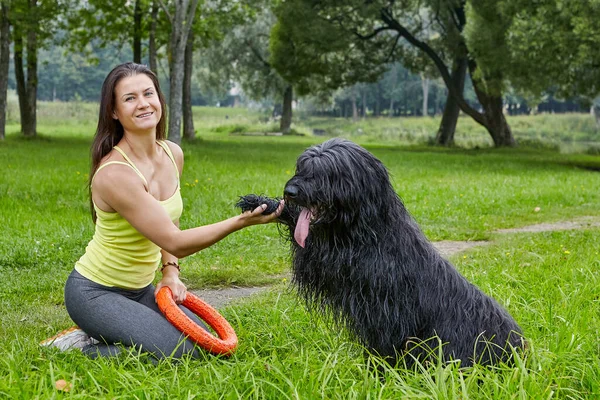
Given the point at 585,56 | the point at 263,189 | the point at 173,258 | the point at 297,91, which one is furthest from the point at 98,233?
the point at 297,91

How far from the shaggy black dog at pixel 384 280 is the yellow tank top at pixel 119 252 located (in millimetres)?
909

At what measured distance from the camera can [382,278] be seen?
345 cm

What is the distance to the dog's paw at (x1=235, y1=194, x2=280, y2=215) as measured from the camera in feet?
11.7

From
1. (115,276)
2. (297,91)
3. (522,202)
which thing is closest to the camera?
(115,276)

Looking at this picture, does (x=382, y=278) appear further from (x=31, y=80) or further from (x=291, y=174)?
(x=31, y=80)

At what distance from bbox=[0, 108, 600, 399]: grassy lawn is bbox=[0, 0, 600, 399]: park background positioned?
19mm

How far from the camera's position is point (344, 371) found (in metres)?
3.60

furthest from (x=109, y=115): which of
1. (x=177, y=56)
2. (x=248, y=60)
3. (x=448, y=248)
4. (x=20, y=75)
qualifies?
(x=248, y=60)

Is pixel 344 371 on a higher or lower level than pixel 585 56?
lower

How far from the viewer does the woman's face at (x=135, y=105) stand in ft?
13.7

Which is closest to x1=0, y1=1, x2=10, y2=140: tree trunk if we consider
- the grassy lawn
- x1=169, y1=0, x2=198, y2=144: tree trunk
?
x1=169, y1=0, x2=198, y2=144: tree trunk

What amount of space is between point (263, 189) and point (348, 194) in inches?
376

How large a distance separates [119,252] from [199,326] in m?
0.66

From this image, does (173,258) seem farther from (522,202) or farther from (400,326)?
(522,202)
